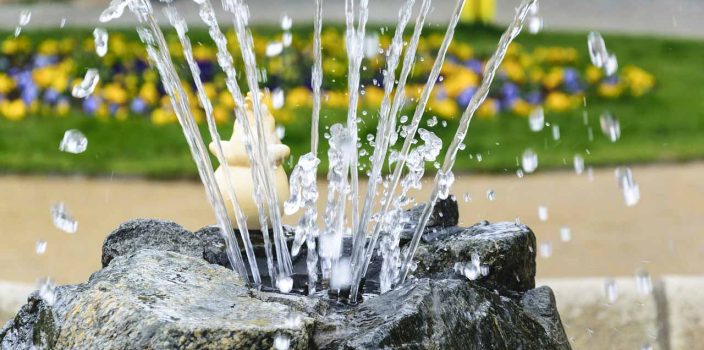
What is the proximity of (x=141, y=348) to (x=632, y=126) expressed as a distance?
15.2 ft

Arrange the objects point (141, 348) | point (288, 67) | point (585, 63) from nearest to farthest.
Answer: point (141, 348), point (288, 67), point (585, 63)

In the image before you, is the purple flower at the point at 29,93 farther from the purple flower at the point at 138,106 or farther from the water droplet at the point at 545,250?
the water droplet at the point at 545,250

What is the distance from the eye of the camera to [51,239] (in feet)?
13.9

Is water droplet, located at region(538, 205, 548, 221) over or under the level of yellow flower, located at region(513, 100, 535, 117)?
under

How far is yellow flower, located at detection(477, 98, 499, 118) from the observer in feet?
20.0

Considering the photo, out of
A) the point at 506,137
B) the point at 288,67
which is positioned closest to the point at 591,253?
the point at 506,137

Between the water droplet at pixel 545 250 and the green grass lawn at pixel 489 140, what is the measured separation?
1.12 metres

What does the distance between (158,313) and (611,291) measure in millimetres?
1414

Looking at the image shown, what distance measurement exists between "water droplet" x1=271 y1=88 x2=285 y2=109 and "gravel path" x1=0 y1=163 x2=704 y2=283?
42.9 inches

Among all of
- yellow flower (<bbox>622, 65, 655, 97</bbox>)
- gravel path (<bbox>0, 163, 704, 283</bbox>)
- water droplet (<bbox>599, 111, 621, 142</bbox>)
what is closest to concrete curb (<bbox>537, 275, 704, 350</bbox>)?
water droplet (<bbox>599, 111, 621, 142</bbox>)

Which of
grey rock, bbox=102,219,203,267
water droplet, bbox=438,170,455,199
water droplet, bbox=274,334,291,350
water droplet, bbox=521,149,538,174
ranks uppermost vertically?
water droplet, bbox=521,149,538,174

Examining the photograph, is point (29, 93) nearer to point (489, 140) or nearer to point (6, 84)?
point (6, 84)

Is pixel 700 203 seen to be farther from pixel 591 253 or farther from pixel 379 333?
pixel 379 333

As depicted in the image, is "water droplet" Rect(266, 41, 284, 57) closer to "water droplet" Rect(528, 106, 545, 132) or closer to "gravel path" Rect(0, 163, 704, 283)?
"gravel path" Rect(0, 163, 704, 283)
